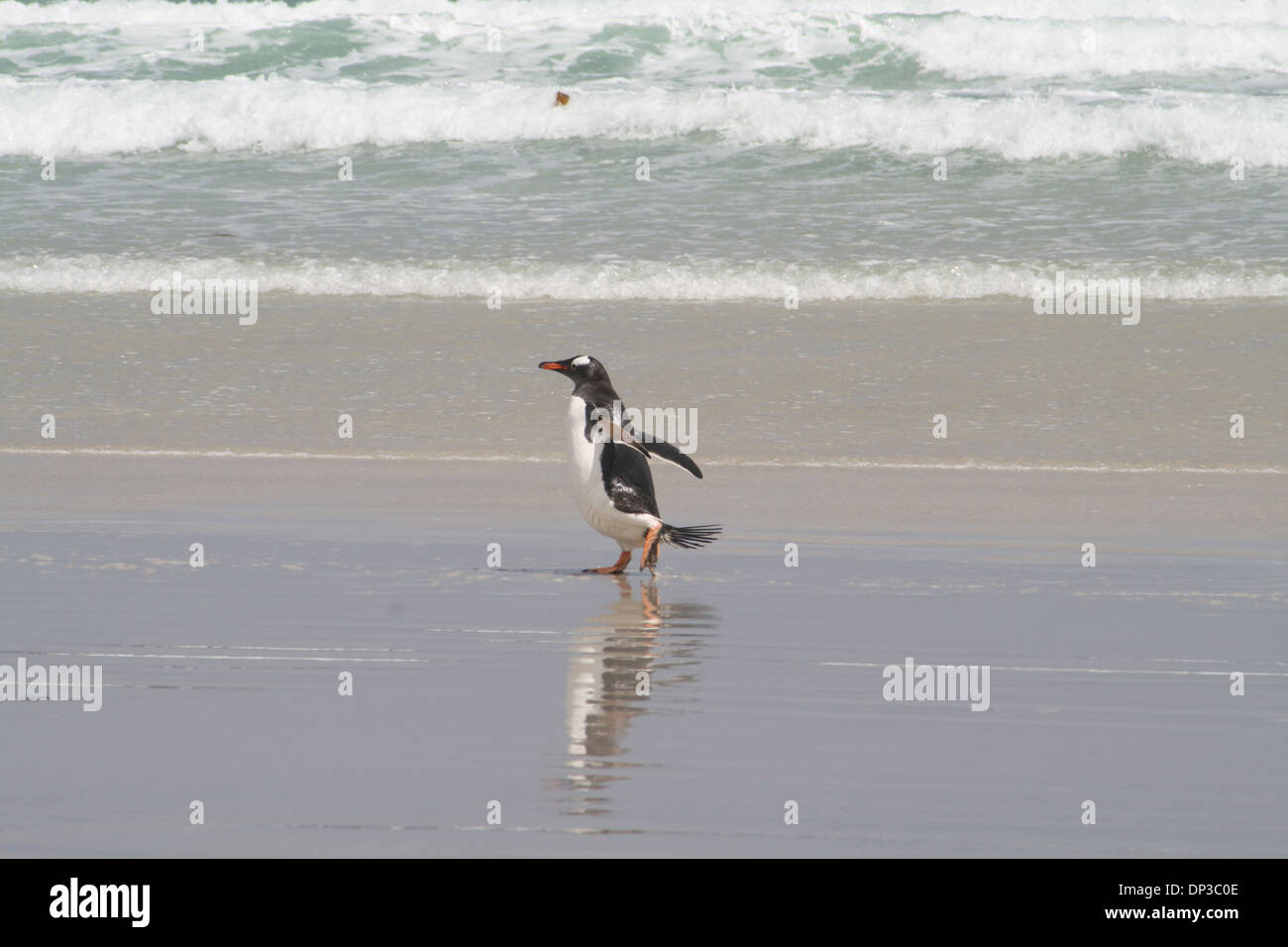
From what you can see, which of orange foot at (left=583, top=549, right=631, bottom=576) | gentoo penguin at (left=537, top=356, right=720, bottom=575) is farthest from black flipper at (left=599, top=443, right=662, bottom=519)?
orange foot at (left=583, top=549, right=631, bottom=576)

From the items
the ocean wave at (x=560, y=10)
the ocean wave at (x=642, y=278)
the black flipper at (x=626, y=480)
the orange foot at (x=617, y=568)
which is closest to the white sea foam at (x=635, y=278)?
the ocean wave at (x=642, y=278)

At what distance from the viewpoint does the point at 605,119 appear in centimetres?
1455

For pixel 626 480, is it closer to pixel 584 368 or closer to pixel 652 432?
pixel 584 368

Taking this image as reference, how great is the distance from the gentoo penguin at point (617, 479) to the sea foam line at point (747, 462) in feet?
4.66

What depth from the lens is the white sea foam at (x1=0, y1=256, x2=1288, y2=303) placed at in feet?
32.2

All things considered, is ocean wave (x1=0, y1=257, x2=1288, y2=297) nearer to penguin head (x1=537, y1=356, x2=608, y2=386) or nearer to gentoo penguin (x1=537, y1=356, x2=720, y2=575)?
penguin head (x1=537, y1=356, x2=608, y2=386)

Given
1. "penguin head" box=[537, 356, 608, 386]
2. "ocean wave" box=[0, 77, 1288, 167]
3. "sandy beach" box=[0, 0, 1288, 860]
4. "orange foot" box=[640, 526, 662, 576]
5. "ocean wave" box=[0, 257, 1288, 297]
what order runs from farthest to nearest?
"ocean wave" box=[0, 77, 1288, 167]
"ocean wave" box=[0, 257, 1288, 297]
"penguin head" box=[537, 356, 608, 386]
"orange foot" box=[640, 526, 662, 576]
"sandy beach" box=[0, 0, 1288, 860]

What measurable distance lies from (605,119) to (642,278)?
4886 millimetres

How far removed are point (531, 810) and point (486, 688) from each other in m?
0.77

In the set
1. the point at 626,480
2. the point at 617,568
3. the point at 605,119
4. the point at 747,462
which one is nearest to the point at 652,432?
the point at 747,462

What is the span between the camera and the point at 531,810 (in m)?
2.71

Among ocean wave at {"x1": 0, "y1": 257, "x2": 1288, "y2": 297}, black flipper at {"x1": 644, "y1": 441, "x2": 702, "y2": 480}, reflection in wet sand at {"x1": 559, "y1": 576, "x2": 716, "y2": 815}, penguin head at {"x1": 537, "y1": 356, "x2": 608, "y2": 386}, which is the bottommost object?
reflection in wet sand at {"x1": 559, "y1": 576, "x2": 716, "y2": 815}
